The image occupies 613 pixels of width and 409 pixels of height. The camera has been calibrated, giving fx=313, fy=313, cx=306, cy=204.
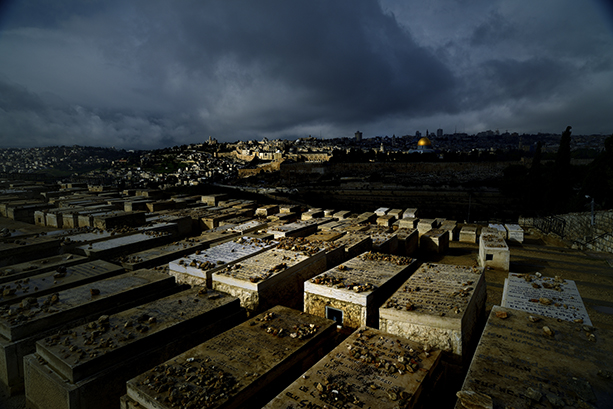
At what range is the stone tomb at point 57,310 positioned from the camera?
183 inches

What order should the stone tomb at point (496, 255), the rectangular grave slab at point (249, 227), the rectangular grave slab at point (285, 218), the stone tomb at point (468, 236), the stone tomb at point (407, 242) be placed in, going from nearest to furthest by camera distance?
the stone tomb at point (496, 255), the stone tomb at point (407, 242), the rectangular grave slab at point (249, 227), the rectangular grave slab at point (285, 218), the stone tomb at point (468, 236)

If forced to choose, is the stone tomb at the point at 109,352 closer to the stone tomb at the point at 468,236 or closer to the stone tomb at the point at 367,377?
the stone tomb at the point at 367,377

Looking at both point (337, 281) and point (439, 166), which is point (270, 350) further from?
point (439, 166)

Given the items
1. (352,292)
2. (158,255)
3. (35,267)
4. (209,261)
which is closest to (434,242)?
(352,292)

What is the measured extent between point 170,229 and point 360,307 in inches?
328

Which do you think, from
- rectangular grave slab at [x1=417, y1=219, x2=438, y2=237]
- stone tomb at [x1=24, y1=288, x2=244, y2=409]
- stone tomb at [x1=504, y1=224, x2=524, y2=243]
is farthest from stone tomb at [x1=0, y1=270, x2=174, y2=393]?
stone tomb at [x1=504, y1=224, x2=524, y2=243]

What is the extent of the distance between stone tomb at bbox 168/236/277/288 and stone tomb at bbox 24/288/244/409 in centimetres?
134

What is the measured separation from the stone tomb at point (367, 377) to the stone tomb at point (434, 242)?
8.65 meters

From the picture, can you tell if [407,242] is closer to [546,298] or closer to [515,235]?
[546,298]

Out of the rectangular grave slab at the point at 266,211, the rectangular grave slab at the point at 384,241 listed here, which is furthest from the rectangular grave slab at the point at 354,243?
the rectangular grave slab at the point at 266,211

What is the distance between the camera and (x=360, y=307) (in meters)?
5.36

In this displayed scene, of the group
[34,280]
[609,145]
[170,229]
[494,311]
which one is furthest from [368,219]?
[609,145]

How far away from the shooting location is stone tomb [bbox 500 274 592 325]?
523cm

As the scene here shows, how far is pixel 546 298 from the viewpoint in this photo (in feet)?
19.1
